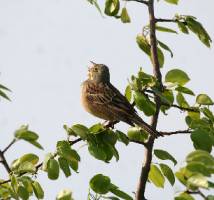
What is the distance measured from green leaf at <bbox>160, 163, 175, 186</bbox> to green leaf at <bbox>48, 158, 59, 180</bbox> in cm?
91

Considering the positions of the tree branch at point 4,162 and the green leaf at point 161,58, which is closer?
the tree branch at point 4,162

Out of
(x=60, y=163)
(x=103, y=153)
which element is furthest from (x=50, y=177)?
(x=103, y=153)

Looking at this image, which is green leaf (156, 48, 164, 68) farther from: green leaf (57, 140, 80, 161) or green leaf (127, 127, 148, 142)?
green leaf (57, 140, 80, 161)

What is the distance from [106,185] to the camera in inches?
168

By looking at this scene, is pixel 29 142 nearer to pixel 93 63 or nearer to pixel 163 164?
pixel 163 164

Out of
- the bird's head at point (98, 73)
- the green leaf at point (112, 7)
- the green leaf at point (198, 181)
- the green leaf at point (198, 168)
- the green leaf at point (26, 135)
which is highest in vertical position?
the bird's head at point (98, 73)

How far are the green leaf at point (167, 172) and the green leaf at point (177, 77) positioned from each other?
0.69m

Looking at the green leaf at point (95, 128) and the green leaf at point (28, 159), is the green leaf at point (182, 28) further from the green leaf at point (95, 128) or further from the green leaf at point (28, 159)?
the green leaf at point (28, 159)

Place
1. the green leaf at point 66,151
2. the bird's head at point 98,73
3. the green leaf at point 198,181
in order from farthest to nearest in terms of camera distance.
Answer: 1. the bird's head at point 98,73
2. the green leaf at point 66,151
3. the green leaf at point 198,181

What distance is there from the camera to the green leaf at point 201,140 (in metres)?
4.29

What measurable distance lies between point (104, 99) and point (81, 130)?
4992 millimetres

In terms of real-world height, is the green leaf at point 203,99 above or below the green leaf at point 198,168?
above

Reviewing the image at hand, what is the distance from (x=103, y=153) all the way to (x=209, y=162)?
4.52 ft

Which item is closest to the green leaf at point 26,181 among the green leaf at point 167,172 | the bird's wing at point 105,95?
the green leaf at point 167,172
